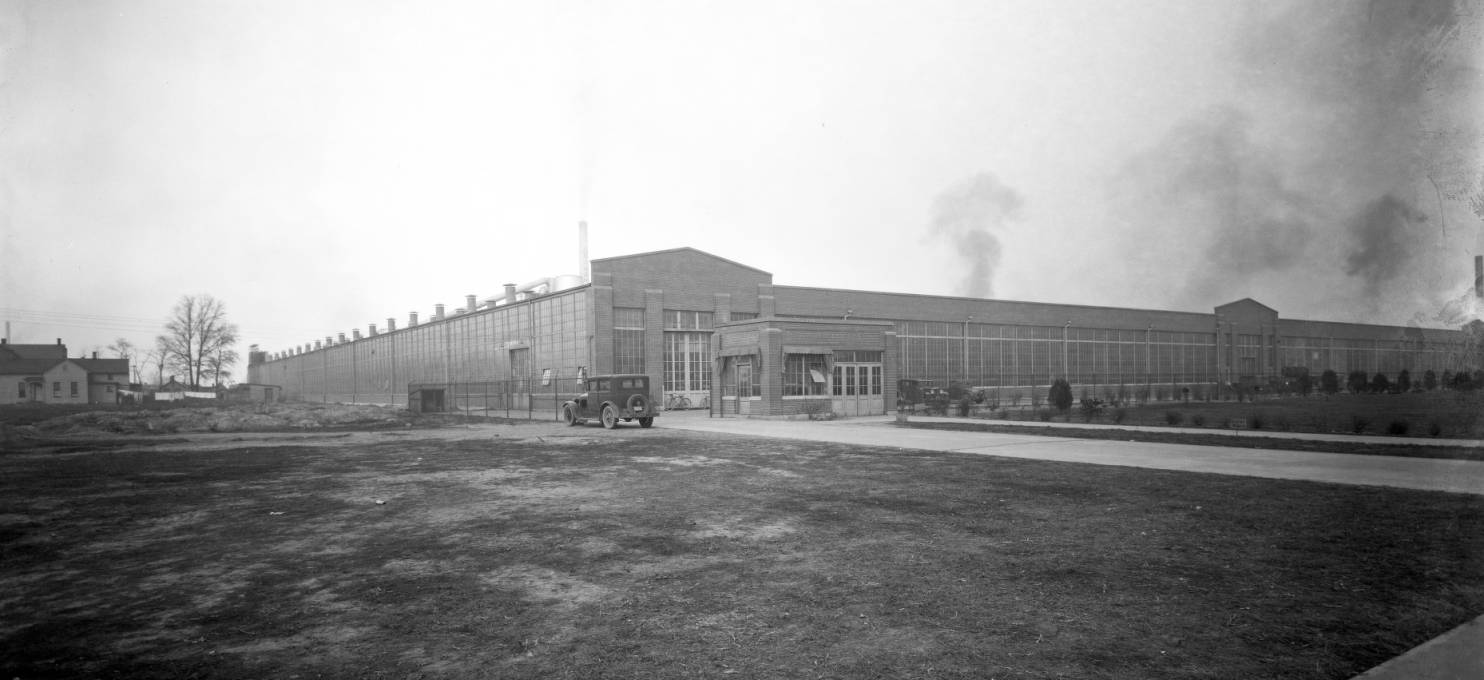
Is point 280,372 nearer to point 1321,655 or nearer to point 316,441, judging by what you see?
point 316,441

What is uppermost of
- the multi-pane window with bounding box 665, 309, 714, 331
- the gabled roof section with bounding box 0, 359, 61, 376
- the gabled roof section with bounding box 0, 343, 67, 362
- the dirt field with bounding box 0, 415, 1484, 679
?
the multi-pane window with bounding box 665, 309, 714, 331

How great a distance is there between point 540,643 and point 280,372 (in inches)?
5138

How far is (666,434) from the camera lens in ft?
69.3

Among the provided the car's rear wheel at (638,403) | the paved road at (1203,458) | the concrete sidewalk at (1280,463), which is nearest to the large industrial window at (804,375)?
the car's rear wheel at (638,403)

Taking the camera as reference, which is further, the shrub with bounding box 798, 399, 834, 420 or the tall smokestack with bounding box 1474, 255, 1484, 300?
the shrub with bounding box 798, 399, 834, 420

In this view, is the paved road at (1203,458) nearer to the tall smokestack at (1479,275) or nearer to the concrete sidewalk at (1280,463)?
the concrete sidewalk at (1280,463)

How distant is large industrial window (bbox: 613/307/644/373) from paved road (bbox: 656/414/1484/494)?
18.3m

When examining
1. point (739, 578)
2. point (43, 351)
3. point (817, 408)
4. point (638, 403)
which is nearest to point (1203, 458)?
point (739, 578)

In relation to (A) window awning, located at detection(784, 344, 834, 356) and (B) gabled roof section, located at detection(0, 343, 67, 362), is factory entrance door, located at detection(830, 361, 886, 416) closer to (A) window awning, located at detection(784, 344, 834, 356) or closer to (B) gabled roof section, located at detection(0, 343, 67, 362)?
(A) window awning, located at detection(784, 344, 834, 356)

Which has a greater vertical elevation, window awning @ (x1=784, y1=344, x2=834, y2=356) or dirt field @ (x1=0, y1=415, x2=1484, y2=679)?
window awning @ (x1=784, y1=344, x2=834, y2=356)

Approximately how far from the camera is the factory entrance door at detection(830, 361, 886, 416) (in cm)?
3017

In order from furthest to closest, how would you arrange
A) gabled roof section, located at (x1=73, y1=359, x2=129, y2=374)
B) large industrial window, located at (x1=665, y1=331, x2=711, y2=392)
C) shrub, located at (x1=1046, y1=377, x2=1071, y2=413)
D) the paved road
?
gabled roof section, located at (x1=73, y1=359, x2=129, y2=374), large industrial window, located at (x1=665, y1=331, x2=711, y2=392), shrub, located at (x1=1046, y1=377, x2=1071, y2=413), the paved road

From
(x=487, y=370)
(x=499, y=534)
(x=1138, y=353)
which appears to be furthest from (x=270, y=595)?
(x=1138, y=353)

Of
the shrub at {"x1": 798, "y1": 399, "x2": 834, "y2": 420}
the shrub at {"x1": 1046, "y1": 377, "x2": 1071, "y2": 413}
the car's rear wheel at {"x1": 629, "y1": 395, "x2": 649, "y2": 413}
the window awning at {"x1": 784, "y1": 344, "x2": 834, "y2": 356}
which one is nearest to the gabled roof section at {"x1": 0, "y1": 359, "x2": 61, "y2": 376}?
the car's rear wheel at {"x1": 629, "y1": 395, "x2": 649, "y2": 413}
